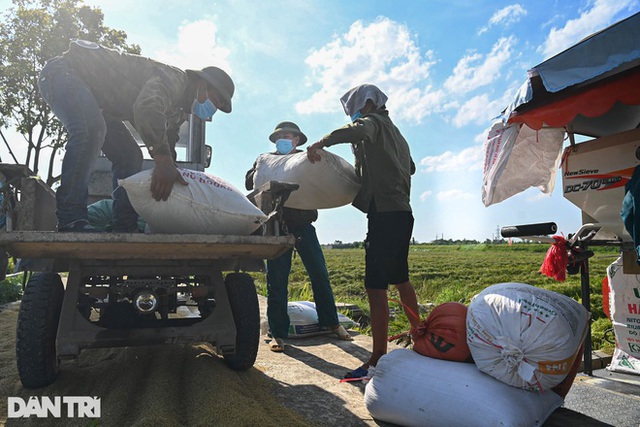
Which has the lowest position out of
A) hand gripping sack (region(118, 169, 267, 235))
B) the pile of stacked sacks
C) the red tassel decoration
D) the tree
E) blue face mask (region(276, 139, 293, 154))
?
the pile of stacked sacks

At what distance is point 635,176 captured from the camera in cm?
193

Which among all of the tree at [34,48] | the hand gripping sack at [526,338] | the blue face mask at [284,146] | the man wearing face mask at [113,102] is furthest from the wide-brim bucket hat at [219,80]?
the tree at [34,48]

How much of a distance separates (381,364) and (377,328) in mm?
626

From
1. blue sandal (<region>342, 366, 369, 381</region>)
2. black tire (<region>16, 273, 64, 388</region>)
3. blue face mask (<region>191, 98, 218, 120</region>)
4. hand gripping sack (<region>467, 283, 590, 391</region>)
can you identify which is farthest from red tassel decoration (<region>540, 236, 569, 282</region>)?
black tire (<region>16, 273, 64, 388</region>)

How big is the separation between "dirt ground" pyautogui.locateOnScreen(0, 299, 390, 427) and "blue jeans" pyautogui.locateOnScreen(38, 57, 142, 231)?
0.92 meters

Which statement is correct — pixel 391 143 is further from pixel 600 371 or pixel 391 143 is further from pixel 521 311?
pixel 600 371

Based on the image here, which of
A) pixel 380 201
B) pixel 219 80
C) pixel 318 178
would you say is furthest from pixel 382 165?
pixel 219 80

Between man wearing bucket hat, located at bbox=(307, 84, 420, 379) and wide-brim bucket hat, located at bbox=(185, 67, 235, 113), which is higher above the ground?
wide-brim bucket hat, located at bbox=(185, 67, 235, 113)

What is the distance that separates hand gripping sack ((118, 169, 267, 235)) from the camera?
2.33 metres

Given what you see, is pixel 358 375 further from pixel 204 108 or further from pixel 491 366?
pixel 204 108

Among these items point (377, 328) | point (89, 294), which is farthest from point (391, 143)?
point (89, 294)

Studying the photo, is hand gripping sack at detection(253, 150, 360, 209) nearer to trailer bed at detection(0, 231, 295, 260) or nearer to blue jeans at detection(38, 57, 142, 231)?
trailer bed at detection(0, 231, 295, 260)

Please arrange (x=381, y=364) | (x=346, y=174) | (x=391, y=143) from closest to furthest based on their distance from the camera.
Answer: (x=381, y=364) → (x=391, y=143) → (x=346, y=174)

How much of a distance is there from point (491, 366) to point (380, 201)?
4.32ft
